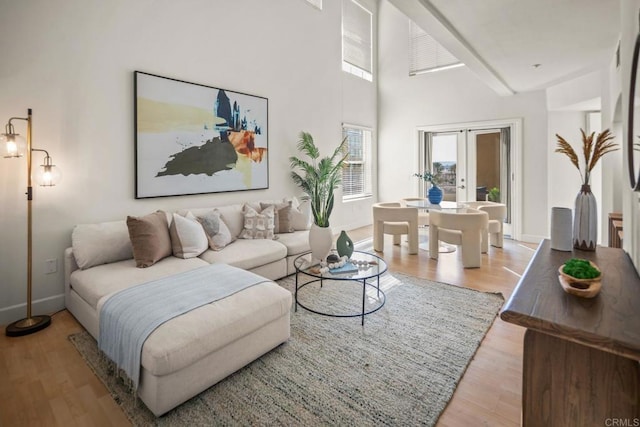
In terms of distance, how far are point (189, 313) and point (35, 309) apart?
2009mm

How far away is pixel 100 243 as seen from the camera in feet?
9.23

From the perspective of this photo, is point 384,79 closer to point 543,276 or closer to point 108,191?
point 108,191

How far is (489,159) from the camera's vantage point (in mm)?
5938

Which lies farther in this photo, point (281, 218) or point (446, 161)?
point (446, 161)

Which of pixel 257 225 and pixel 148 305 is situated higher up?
pixel 257 225

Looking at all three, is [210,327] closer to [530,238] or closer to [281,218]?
[281,218]

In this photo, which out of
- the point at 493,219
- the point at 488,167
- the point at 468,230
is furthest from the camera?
the point at 488,167

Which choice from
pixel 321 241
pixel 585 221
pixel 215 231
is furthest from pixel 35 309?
pixel 585 221

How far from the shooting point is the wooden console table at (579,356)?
1.01 metres

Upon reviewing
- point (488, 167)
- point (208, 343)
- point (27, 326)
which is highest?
point (488, 167)

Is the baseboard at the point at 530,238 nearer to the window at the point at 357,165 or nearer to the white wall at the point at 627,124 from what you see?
the window at the point at 357,165

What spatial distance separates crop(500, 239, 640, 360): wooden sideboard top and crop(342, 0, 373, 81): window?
5840 millimetres

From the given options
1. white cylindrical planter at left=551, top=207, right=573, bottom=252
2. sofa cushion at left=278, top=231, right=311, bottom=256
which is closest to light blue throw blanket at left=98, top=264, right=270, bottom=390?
sofa cushion at left=278, top=231, right=311, bottom=256

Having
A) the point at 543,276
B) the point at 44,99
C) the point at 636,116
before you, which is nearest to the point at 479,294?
the point at 543,276
